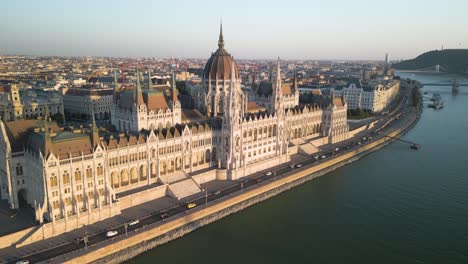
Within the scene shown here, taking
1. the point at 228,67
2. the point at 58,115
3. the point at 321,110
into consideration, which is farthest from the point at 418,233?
the point at 58,115

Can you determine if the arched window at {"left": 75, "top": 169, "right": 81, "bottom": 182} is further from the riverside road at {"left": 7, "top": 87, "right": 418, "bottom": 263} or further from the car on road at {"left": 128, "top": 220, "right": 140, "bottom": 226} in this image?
the car on road at {"left": 128, "top": 220, "right": 140, "bottom": 226}

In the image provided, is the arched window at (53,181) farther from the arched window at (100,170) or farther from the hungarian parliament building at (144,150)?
the arched window at (100,170)

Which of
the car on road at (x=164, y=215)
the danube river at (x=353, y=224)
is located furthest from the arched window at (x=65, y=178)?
the danube river at (x=353, y=224)

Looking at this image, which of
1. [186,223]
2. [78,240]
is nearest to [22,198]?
[78,240]

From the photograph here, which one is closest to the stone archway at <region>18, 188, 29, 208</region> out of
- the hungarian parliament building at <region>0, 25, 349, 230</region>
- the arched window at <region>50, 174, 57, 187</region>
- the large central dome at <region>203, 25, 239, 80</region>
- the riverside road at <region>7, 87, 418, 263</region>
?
the hungarian parliament building at <region>0, 25, 349, 230</region>

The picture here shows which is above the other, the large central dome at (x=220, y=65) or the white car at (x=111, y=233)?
the large central dome at (x=220, y=65)

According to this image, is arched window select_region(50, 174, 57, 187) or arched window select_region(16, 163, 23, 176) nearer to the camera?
arched window select_region(50, 174, 57, 187)

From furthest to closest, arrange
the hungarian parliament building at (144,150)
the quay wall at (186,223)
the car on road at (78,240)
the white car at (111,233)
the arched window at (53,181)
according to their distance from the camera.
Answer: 1. the hungarian parliament building at (144,150)
2. the arched window at (53,181)
3. the white car at (111,233)
4. the car on road at (78,240)
5. the quay wall at (186,223)
